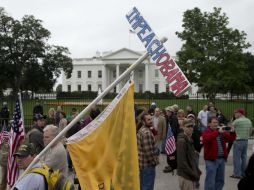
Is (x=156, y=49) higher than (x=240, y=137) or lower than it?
higher

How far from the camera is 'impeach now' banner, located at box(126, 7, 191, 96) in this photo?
13.3 feet

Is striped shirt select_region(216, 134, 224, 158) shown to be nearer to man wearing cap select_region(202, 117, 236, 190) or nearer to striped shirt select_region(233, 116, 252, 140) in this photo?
man wearing cap select_region(202, 117, 236, 190)

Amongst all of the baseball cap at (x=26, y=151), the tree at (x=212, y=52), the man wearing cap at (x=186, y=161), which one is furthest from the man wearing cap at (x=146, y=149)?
the tree at (x=212, y=52)

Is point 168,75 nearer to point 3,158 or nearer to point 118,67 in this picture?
point 3,158

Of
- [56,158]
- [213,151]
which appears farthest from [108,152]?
[213,151]

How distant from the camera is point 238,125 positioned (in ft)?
31.1

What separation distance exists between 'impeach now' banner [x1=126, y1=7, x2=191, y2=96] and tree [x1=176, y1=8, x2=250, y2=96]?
118 ft

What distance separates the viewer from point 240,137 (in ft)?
31.1

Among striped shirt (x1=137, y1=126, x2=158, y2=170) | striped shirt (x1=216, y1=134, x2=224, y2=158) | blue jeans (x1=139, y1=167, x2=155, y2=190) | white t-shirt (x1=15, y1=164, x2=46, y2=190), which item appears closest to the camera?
white t-shirt (x1=15, y1=164, x2=46, y2=190)

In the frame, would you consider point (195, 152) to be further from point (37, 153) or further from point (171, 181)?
point (37, 153)

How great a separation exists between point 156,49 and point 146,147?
2.87 m

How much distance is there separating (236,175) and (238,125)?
1.22m

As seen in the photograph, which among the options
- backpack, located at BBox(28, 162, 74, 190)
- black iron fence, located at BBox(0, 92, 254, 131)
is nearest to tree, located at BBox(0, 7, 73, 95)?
black iron fence, located at BBox(0, 92, 254, 131)

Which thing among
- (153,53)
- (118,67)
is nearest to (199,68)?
(153,53)
